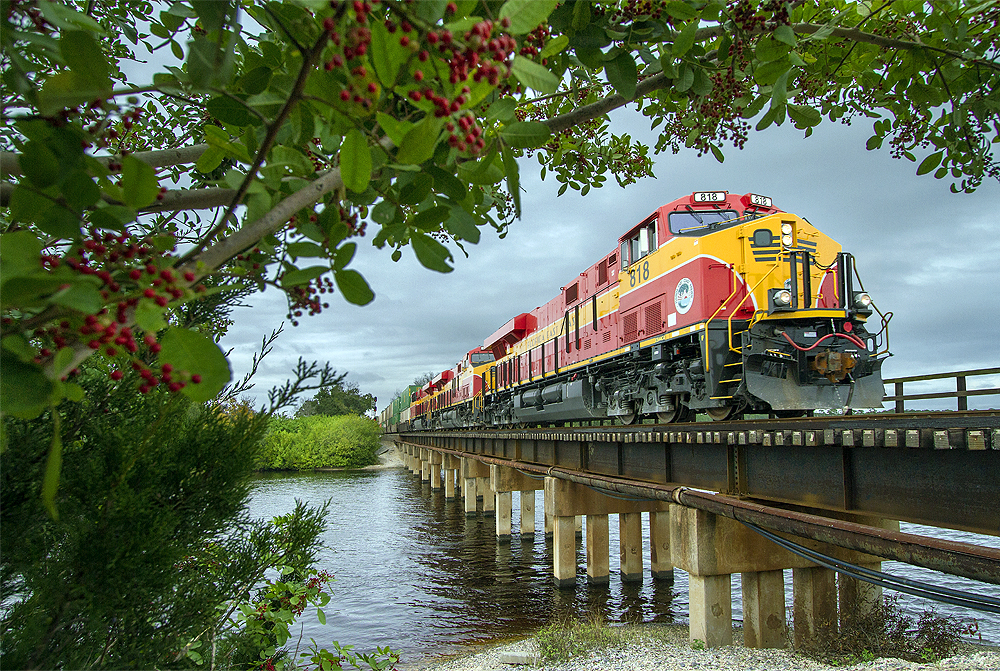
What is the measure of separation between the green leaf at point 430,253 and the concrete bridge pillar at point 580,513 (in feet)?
44.1

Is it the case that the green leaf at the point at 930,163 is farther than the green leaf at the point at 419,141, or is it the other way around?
the green leaf at the point at 930,163

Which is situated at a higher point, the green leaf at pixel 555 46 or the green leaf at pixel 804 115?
the green leaf at pixel 804 115

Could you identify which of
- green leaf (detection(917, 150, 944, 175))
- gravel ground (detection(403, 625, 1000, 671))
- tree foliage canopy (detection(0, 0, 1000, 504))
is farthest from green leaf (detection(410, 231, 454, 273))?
gravel ground (detection(403, 625, 1000, 671))

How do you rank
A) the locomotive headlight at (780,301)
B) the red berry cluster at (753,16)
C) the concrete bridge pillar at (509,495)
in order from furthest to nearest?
the concrete bridge pillar at (509,495) → the locomotive headlight at (780,301) → the red berry cluster at (753,16)

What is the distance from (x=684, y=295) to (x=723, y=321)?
1.19 m

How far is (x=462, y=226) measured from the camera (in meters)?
1.97

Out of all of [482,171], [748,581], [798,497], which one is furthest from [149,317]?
[748,581]

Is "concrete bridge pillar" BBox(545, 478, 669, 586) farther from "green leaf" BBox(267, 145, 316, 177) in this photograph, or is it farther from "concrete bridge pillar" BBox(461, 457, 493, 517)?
"green leaf" BBox(267, 145, 316, 177)

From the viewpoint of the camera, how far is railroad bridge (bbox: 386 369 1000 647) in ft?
16.0

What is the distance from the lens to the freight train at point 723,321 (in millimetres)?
9984

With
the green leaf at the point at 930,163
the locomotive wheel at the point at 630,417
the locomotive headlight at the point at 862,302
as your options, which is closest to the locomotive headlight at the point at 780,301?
the locomotive headlight at the point at 862,302

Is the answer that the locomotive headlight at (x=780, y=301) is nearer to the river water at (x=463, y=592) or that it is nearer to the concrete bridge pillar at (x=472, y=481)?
the river water at (x=463, y=592)

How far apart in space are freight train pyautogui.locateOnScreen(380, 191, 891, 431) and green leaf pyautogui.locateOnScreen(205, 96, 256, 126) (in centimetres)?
912

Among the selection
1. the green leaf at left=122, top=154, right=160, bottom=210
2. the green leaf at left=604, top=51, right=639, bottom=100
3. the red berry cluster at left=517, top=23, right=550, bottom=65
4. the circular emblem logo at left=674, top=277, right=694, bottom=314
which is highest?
the circular emblem logo at left=674, top=277, right=694, bottom=314
